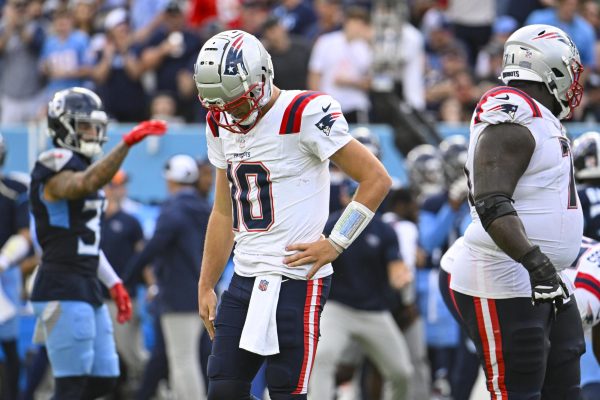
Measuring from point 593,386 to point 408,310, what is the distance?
3.40 metres

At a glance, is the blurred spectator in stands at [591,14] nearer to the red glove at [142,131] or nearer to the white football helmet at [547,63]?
the red glove at [142,131]

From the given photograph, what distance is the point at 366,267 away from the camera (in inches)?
375

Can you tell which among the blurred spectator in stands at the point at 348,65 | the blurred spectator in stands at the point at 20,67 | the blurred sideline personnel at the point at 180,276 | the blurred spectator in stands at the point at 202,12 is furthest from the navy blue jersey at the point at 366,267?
the blurred spectator in stands at the point at 202,12

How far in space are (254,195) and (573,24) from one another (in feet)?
28.2

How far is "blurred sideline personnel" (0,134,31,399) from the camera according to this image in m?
9.65

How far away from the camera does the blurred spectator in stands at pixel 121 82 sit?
13.5 m

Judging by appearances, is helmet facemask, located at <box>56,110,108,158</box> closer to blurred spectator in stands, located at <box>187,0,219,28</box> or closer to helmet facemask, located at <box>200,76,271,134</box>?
helmet facemask, located at <box>200,76,271,134</box>

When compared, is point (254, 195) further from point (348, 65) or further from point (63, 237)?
point (348, 65)

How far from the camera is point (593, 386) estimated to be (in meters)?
7.02

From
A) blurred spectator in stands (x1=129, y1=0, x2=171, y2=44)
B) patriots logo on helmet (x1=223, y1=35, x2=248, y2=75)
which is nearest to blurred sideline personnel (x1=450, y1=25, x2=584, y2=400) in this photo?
patriots logo on helmet (x1=223, y1=35, x2=248, y2=75)

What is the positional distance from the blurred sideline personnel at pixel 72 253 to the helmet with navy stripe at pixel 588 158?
8.14 ft

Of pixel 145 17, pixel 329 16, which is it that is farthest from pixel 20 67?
pixel 329 16

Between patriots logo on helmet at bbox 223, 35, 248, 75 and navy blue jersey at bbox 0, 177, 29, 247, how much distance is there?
462cm

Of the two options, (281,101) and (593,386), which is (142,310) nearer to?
(593,386)
